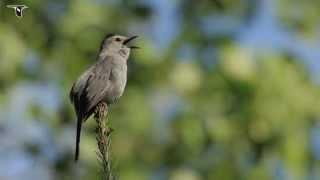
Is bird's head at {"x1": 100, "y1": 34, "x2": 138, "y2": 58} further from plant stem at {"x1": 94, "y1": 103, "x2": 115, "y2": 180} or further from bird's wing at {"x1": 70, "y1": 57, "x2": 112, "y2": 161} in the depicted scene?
plant stem at {"x1": 94, "y1": 103, "x2": 115, "y2": 180}

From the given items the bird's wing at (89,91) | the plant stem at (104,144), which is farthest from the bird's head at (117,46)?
the plant stem at (104,144)

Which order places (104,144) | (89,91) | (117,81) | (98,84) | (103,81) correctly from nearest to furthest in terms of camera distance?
(104,144) < (89,91) < (98,84) < (103,81) < (117,81)

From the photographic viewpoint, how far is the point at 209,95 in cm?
793

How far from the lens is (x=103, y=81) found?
6.18 metres

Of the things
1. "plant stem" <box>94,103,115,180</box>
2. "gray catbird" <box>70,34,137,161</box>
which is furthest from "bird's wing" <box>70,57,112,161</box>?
"plant stem" <box>94,103,115,180</box>

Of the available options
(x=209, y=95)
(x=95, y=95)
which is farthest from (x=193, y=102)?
(x=95, y=95)

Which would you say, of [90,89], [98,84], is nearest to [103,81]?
[98,84]

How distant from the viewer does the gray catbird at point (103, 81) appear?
5.69 metres

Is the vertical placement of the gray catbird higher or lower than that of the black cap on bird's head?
lower

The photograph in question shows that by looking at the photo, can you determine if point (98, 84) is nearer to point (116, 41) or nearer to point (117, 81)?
point (117, 81)

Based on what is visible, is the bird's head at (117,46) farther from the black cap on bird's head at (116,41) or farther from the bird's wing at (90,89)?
the bird's wing at (90,89)

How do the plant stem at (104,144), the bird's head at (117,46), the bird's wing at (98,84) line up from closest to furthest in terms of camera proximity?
1. the plant stem at (104,144)
2. the bird's wing at (98,84)
3. the bird's head at (117,46)

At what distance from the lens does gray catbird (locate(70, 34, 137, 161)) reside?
569 centimetres

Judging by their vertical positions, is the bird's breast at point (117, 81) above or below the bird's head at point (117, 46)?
below
